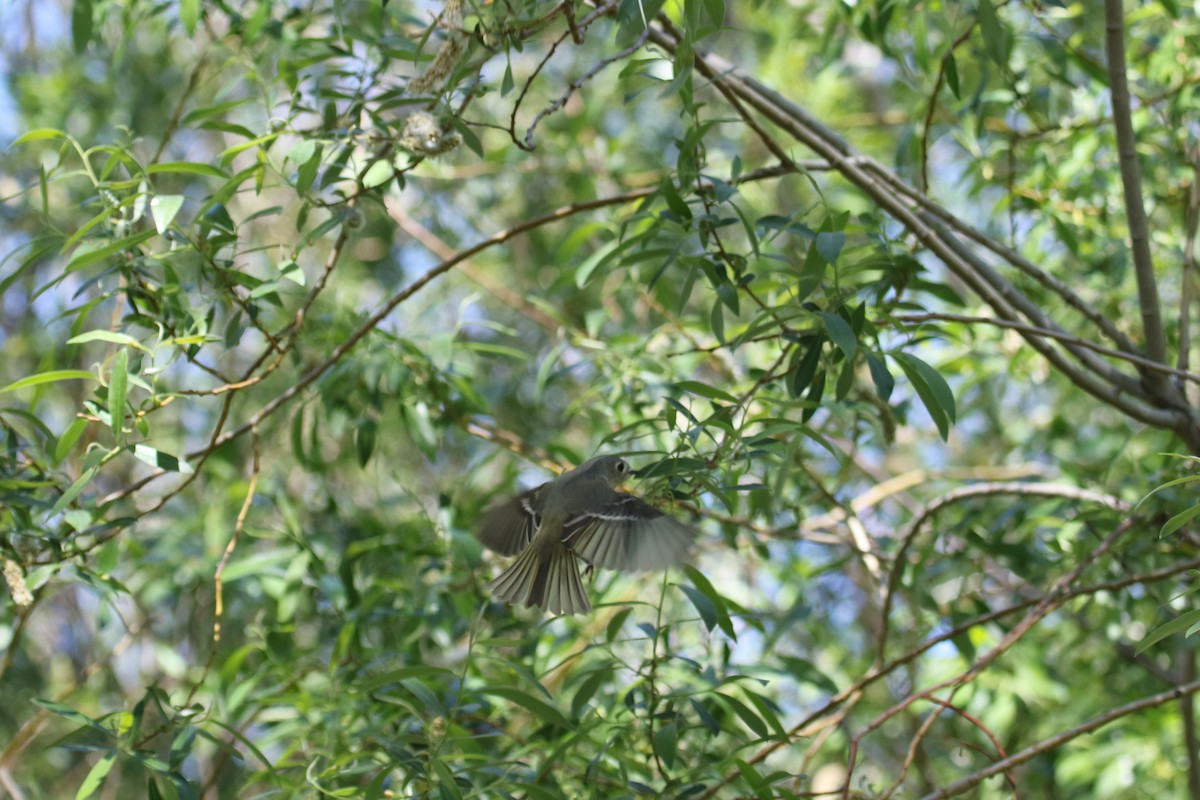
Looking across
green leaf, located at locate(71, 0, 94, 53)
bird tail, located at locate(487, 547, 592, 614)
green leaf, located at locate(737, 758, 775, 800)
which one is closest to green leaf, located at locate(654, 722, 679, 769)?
green leaf, located at locate(737, 758, 775, 800)

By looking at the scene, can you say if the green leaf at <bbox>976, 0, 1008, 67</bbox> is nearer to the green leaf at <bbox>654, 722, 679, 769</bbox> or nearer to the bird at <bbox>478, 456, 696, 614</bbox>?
the bird at <bbox>478, 456, 696, 614</bbox>

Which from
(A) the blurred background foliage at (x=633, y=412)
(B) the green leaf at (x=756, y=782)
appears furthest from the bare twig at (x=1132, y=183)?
(B) the green leaf at (x=756, y=782)

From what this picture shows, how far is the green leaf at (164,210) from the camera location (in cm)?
167

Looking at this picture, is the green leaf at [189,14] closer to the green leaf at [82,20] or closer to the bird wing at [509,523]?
the green leaf at [82,20]

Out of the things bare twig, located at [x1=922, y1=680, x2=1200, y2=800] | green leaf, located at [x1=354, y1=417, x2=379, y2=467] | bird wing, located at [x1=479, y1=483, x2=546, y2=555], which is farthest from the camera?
green leaf, located at [x1=354, y1=417, x2=379, y2=467]

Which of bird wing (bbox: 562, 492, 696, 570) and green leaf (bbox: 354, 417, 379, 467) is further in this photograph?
green leaf (bbox: 354, 417, 379, 467)

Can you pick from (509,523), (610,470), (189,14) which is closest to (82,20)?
(189,14)

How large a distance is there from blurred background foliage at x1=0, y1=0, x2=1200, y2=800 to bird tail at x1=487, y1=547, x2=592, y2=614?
0.12 metres

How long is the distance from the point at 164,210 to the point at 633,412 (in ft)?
3.47

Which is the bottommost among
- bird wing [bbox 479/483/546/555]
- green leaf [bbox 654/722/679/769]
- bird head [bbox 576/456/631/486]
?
green leaf [bbox 654/722/679/769]

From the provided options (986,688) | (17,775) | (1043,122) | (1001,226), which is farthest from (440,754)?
(17,775)

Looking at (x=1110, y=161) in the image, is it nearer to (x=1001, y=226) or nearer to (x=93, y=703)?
(x=1001, y=226)

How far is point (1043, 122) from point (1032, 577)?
44.4 inches

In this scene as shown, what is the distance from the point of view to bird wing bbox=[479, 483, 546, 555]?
2064 millimetres
